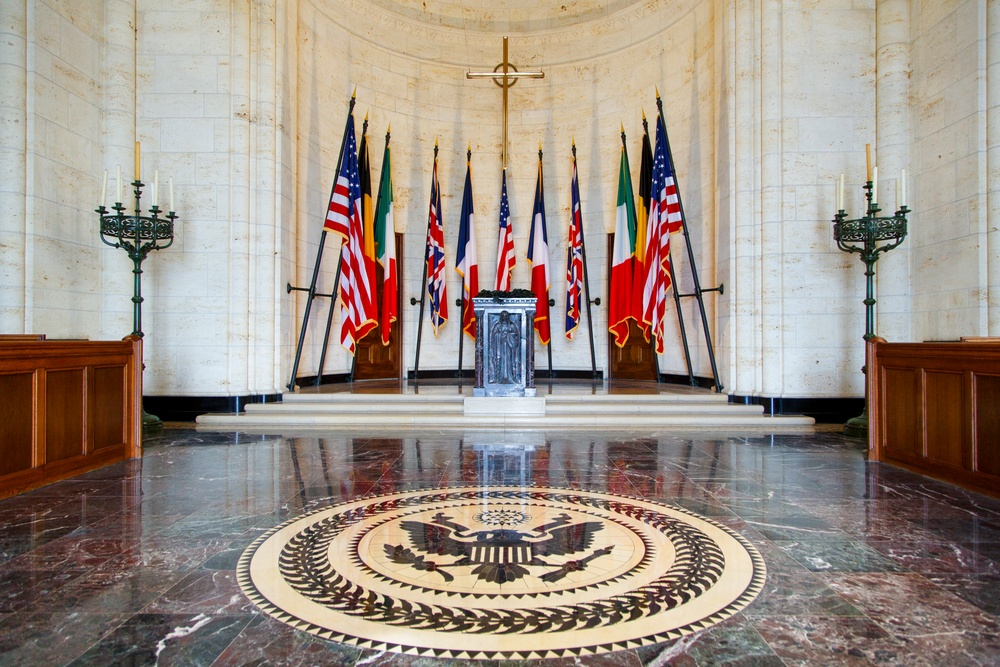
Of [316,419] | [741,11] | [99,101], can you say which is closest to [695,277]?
[741,11]

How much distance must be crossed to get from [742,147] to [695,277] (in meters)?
1.80

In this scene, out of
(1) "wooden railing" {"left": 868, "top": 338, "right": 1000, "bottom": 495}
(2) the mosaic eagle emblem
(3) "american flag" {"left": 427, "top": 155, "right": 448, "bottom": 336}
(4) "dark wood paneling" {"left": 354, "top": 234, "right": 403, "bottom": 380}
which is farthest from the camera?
(4) "dark wood paneling" {"left": 354, "top": 234, "right": 403, "bottom": 380}

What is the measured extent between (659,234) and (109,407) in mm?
6673

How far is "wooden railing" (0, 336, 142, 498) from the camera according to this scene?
4.09 m

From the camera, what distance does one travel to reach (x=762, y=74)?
7.59 m

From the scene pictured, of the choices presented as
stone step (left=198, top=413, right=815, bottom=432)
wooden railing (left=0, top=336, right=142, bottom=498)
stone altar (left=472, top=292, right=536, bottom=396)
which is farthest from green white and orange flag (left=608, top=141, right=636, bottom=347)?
wooden railing (left=0, top=336, right=142, bottom=498)

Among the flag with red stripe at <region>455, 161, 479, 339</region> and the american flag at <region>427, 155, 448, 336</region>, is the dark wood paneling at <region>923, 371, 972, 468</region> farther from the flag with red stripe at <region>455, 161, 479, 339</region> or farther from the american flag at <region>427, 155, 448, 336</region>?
the american flag at <region>427, 155, 448, 336</region>

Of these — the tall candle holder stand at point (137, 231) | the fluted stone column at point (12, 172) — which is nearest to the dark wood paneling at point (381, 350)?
the tall candle holder stand at point (137, 231)

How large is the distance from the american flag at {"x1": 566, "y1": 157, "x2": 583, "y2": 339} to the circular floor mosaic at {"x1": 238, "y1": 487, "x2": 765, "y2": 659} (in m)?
6.46

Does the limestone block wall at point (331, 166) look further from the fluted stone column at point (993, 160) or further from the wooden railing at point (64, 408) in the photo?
the wooden railing at point (64, 408)

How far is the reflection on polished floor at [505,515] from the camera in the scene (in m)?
2.02

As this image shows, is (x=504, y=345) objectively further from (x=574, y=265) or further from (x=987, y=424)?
(x=987, y=424)

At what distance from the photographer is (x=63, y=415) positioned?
4598mm

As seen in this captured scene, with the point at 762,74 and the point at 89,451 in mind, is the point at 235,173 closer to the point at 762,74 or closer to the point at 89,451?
the point at 89,451
